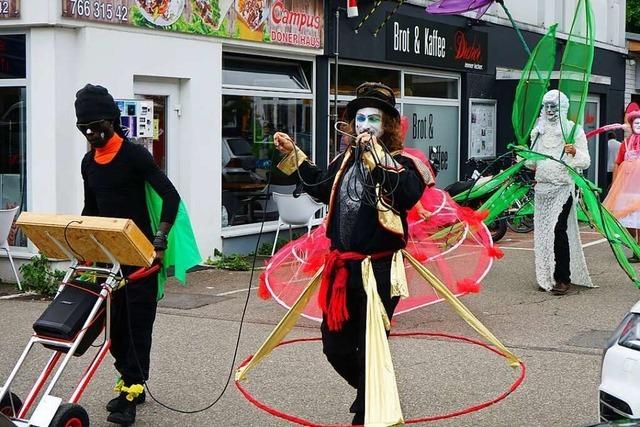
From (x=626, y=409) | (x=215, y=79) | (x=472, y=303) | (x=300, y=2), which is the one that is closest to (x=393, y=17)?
(x=300, y=2)

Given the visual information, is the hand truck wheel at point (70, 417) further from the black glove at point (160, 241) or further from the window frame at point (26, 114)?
the window frame at point (26, 114)

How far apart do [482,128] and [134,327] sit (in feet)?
47.3

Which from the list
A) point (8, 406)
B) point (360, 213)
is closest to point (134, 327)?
point (8, 406)

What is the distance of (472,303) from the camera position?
10180 mm

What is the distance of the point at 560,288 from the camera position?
10.8 meters

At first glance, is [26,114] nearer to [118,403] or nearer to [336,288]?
[118,403]

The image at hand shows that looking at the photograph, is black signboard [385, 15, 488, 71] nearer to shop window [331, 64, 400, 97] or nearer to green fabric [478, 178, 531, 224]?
shop window [331, 64, 400, 97]

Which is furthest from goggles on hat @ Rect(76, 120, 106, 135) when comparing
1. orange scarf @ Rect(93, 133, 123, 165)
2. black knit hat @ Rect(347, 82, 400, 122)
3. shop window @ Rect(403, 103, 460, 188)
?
shop window @ Rect(403, 103, 460, 188)

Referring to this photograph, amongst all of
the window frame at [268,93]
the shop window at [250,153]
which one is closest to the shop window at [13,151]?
the window frame at [268,93]

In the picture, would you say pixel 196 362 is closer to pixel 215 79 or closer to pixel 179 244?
pixel 179 244

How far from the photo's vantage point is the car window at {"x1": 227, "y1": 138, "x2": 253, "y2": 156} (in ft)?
43.6

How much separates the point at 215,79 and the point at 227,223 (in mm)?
1861

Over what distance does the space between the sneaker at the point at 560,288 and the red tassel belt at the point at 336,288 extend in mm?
5677

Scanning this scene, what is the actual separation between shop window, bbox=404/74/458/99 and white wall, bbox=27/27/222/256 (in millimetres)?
5365
